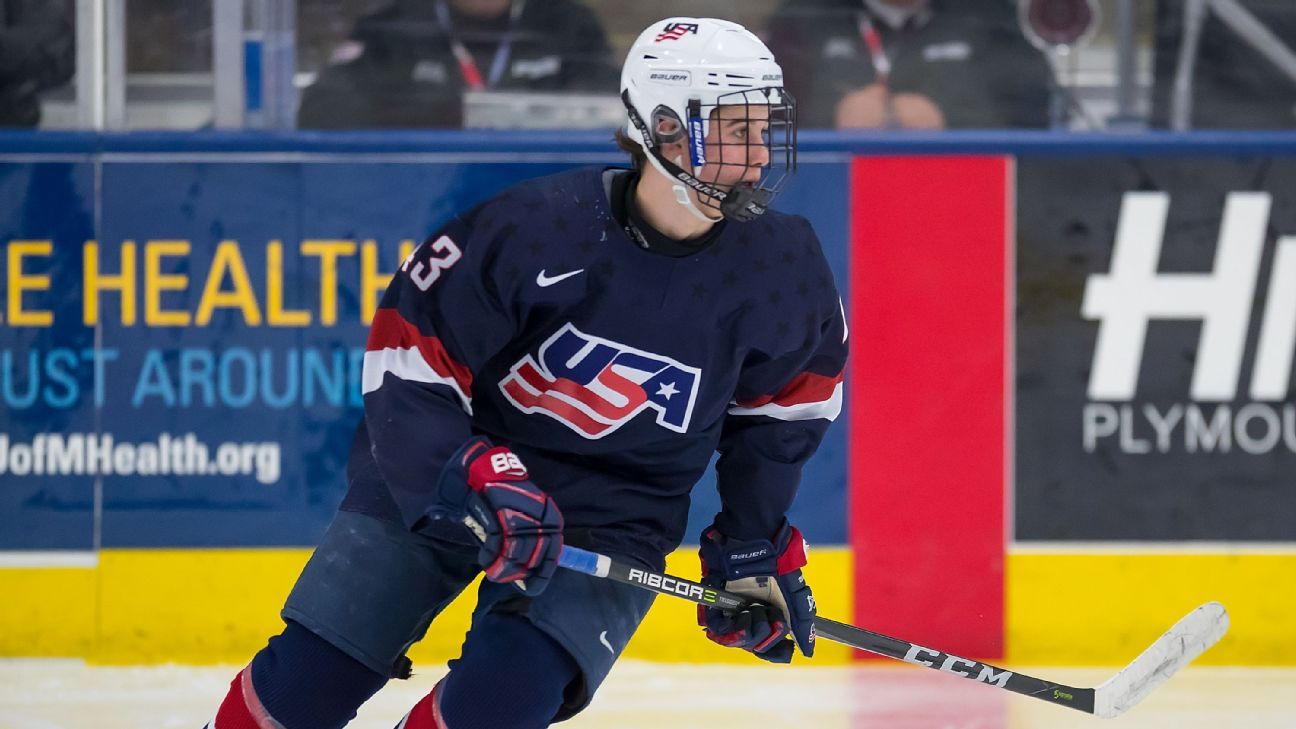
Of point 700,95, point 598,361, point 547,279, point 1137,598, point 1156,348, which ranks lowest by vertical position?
point 1137,598

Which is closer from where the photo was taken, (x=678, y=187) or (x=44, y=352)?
(x=678, y=187)

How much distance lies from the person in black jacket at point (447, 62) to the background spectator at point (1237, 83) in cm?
128

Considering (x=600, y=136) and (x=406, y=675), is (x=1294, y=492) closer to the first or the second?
(x=600, y=136)

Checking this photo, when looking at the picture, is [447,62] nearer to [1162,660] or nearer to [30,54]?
[30,54]

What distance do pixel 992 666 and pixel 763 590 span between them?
50 centimetres

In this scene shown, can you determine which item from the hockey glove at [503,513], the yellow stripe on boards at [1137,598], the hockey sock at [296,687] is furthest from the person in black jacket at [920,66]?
the hockey sock at [296,687]

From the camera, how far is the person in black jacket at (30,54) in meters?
3.86

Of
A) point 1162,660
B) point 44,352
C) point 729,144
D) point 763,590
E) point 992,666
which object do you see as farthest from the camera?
point 44,352

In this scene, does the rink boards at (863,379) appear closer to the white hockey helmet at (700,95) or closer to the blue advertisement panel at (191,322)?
the blue advertisement panel at (191,322)

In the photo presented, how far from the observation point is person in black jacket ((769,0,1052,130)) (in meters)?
3.90

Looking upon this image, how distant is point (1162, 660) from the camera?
2.91m

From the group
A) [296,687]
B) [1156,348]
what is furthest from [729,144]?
[1156,348]

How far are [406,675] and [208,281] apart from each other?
1.77 m

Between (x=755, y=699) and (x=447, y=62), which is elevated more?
(x=447, y=62)
